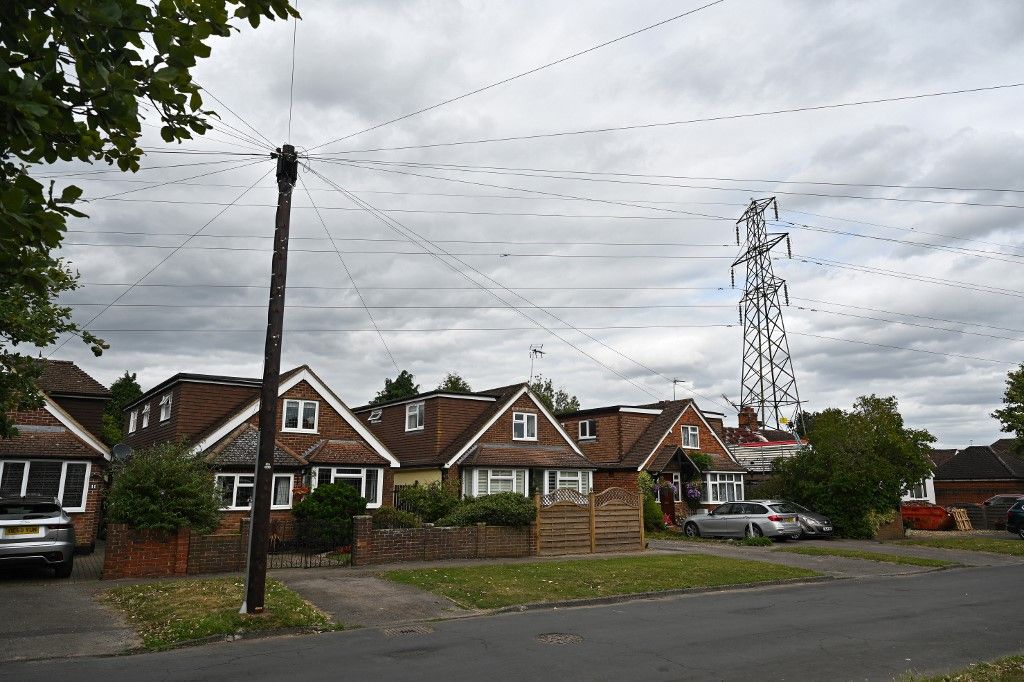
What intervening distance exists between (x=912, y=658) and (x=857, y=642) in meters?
1.08

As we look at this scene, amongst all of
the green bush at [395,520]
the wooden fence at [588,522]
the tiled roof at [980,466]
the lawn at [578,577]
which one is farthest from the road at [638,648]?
the tiled roof at [980,466]

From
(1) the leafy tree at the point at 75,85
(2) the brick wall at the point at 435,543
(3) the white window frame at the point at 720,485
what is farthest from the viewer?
(3) the white window frame at the point at 720,485

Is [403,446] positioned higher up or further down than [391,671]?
higher up

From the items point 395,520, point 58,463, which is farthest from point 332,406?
point 58,463

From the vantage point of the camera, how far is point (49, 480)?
22.4m

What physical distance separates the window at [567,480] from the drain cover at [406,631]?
20.4 meters

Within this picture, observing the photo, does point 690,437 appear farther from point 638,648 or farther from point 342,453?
point 638,648

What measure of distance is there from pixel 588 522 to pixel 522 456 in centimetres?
887

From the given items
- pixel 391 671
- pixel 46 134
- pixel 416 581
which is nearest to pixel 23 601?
pixel 416 581

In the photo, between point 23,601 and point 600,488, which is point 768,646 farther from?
point 600,488

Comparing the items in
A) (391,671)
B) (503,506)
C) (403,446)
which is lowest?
(391,671)

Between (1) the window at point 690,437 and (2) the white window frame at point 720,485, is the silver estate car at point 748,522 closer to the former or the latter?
(2) the white window frame at point 720,485

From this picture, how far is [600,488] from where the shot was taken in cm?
3762

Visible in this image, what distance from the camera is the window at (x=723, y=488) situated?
37625mm
